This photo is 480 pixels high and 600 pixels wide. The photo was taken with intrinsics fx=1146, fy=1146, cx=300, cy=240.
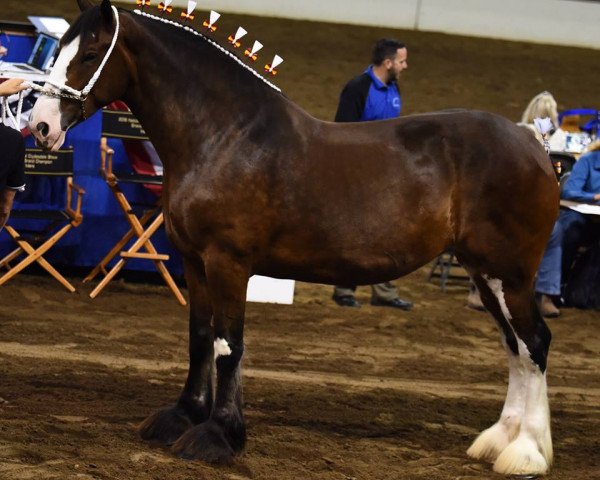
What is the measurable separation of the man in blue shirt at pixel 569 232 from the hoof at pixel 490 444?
4.42 meters

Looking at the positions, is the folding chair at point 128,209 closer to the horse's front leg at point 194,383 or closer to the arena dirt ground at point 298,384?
the arena dirt ground at point 298,384

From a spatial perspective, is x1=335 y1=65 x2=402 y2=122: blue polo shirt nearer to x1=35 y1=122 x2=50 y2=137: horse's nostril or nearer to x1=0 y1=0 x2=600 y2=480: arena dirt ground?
x1=0 y1=0 x2=600 y2=480: arena dirt ground

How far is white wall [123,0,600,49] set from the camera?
1730cm

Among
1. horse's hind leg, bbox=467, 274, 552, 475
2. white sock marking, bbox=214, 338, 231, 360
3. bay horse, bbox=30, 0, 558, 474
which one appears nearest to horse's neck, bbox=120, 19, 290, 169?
bay horse, bbox=30, 0, 558, 474

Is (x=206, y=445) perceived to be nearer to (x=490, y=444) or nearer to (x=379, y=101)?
(x=490, y=444)

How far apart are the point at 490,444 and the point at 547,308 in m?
4.56

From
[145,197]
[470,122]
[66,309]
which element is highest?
[470,122]

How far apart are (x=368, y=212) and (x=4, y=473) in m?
2.19

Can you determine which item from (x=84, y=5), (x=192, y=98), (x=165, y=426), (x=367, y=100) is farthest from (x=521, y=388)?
(x=367, y=100)

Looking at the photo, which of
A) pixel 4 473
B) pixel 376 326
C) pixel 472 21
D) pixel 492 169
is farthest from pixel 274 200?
pixel 472 21

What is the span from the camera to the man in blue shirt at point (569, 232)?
10539 mm

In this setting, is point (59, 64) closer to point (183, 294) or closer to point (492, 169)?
point (492, 169)

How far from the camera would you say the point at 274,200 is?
18.9ft

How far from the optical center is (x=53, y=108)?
5613mm
